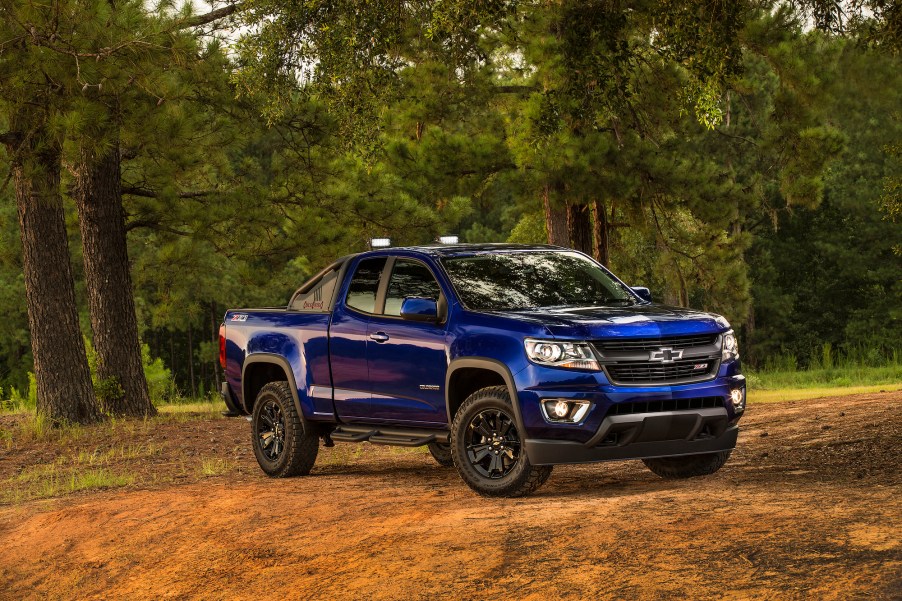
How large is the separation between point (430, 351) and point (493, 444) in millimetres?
963

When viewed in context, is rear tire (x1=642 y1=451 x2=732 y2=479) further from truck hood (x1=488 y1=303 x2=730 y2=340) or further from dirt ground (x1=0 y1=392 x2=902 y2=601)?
truck hood (x1=488 y1=303 x2=730 y2=340)

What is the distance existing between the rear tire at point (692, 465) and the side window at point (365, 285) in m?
2.76

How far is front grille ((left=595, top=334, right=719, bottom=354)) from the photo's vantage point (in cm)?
848

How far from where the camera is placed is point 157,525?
29.8ft

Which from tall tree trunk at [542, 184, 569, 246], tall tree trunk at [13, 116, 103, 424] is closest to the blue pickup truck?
tall tree trunk at [13, 116, 103, 424]

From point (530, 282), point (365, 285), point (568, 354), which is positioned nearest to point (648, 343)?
point (568, 354)

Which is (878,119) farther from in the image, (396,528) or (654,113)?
(396,528)

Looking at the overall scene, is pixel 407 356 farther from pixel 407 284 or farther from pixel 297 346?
pixel 297 346

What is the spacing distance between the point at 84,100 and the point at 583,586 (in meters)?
9.43

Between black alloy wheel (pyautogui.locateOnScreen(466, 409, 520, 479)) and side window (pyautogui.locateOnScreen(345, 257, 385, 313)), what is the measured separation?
1728 mm

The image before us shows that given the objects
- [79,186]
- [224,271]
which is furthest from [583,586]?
[224,271]

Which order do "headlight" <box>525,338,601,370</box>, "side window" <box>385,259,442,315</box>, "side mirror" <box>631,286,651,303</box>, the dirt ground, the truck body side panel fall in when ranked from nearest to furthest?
the dirt ground → "headlight" <box>525,338,601,370</box> → "side window" <box>385,259,442,315</box> → "side mirror" <box>631,286,651,303</box> → the truck body side panel

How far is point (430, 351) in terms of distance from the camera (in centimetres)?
941

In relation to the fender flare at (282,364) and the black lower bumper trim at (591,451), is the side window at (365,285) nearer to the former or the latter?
the fender flare at (282,364)
